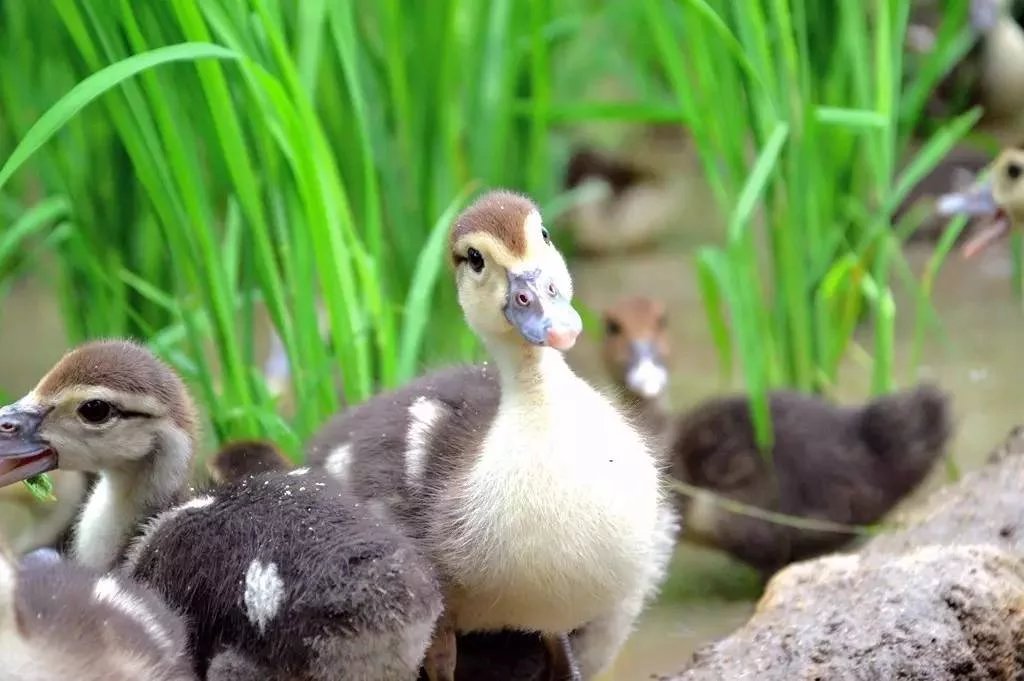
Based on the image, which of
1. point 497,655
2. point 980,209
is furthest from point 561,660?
point 980,209

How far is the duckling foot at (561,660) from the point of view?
2.25 meters

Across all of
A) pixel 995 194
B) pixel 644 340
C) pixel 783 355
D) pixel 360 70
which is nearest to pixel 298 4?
pixel 360 70

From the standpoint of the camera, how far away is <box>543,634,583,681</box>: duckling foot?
225cm

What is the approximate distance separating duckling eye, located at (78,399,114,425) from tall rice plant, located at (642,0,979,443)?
128 centimetres

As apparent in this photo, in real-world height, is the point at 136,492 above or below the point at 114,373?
below

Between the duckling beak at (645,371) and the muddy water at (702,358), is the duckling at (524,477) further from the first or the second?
the duckling beak at (645,371)

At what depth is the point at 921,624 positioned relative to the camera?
204 centimetres

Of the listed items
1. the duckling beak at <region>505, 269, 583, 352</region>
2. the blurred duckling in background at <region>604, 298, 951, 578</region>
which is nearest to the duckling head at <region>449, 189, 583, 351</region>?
the duckling beak at <region>505, 269, 583, 352</region>

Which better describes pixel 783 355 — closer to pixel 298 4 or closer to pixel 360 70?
pixel 360 70

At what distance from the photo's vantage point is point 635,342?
3.38 m

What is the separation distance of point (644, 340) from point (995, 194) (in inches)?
33.4

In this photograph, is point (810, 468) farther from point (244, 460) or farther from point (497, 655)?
point (244, 460)

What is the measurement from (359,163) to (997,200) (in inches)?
56.5

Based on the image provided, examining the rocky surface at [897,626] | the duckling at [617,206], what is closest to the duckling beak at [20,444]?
the rocky surface at [897,626]
